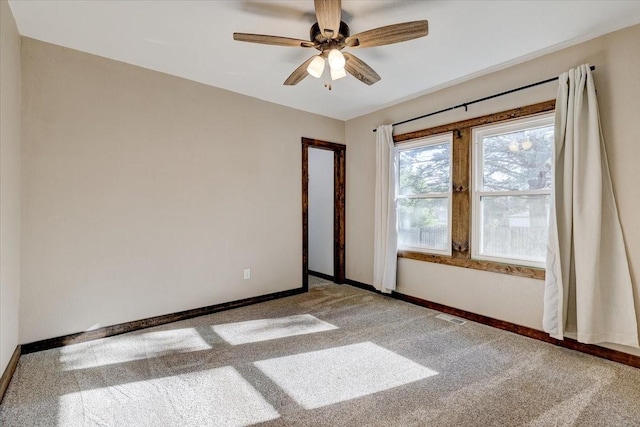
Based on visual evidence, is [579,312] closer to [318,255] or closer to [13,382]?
[318,255]

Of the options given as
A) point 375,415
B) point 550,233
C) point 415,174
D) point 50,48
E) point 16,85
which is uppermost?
point 50,48

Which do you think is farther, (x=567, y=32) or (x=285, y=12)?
(x=567, y=32)

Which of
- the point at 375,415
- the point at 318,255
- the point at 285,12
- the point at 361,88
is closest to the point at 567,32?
the point at 361,88

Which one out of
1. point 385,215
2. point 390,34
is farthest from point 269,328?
point 390,34

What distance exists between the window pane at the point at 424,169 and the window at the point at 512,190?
39 cm

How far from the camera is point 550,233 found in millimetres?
2645

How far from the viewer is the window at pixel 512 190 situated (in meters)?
2.84

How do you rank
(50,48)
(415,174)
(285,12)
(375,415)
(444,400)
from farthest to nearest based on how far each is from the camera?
(415,174) < (50,48) < (285,12) < (444,400) < (375,415)

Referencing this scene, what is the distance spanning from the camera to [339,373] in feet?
7.30

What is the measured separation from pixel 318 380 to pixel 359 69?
242 cm

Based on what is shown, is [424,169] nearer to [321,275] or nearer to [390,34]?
[390,34]

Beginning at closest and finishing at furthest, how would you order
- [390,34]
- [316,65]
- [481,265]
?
[390,34] → [316,65] → [481,265]

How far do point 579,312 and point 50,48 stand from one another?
4.86 metres

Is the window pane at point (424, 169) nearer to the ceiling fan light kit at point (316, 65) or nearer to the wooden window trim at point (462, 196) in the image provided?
the wooden window trim at point (462, 196)
